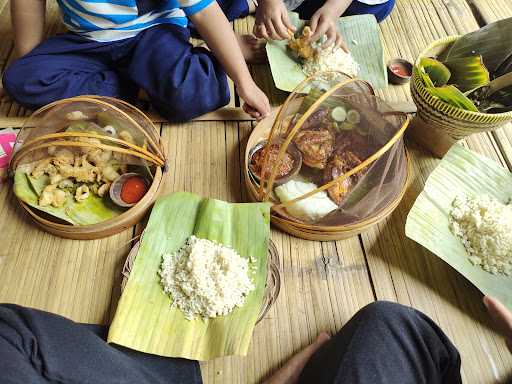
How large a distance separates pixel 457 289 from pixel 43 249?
1.44 metres

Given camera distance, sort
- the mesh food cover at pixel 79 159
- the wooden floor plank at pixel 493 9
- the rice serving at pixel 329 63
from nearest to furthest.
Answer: the mesh food cover at pixel 79 159
the rice serving at pixel 329 63
the wooden floor plank at pixel 493 9

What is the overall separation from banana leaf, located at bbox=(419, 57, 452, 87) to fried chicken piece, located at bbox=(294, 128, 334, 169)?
1.54 feet

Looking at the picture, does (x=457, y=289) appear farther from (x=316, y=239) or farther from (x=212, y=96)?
(x=212, y=96)

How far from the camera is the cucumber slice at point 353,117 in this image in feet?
4.56

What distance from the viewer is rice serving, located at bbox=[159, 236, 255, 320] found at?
42.3 inches

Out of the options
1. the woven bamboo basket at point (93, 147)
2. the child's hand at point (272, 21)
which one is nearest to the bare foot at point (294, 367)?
the woven bamboo basket at point (93, 147)

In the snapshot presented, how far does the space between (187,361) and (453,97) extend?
1245 mm

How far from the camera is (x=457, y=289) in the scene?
1.27m

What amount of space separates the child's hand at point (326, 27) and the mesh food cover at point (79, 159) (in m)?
0.89

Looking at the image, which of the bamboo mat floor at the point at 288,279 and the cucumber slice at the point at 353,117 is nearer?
the bamboo mat floor at the point at 288,279

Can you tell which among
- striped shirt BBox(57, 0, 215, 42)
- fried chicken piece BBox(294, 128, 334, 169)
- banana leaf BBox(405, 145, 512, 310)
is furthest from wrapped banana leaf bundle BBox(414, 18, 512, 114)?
striped shirt BBox(57, 0, 215, 42)

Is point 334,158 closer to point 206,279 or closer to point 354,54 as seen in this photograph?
point 206,279

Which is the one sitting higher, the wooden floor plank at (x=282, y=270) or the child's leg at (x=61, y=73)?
the child's leg at (x=61, y=73)

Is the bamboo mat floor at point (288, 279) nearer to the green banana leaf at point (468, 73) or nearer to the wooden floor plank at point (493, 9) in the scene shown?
the green banana leaf at point (468, 73)
